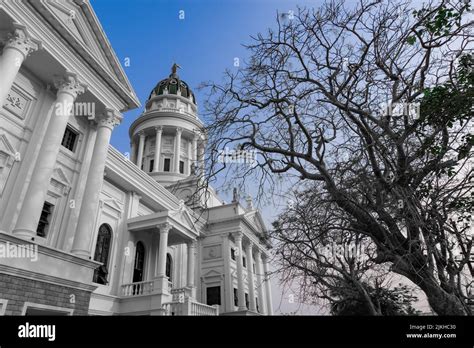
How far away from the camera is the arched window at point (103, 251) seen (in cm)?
1545

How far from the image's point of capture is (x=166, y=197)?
22.5 m

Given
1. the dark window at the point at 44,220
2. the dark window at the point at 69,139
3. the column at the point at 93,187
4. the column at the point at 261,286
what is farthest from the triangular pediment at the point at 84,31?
the column at the point at 261,286

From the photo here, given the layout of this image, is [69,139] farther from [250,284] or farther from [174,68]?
[174,68]

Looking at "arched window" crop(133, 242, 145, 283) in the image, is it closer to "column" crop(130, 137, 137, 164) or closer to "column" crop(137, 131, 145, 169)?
"column" crop(137, 131, 145, 169)

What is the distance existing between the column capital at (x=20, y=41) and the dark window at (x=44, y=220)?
5820mm

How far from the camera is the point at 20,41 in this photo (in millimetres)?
10734

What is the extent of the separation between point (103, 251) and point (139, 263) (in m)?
3.01

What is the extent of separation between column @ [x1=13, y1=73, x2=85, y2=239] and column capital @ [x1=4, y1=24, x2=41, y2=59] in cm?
183

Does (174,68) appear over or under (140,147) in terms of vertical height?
over

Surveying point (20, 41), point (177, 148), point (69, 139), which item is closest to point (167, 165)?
point (177, 148)

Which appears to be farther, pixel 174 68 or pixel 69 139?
pixel 174 68

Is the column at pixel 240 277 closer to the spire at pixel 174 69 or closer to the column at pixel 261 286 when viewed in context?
the column at pixel 261 286
